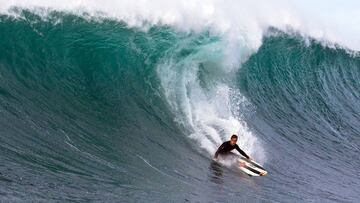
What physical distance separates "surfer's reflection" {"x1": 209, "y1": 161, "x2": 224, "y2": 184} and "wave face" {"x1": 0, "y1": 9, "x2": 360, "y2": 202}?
3cm

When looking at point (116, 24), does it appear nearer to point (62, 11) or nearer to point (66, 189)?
point (62, 11)

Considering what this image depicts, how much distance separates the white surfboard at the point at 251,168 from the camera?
13.8 meters

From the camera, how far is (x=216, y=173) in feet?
43.2

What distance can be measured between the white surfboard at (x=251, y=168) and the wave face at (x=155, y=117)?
0.37 metres

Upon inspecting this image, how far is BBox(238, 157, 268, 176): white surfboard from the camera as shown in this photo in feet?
45.1

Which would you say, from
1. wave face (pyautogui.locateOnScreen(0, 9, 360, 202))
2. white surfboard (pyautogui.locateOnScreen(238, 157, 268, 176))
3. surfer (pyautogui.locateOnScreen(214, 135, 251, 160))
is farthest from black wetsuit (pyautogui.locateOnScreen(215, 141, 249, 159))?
wave face (pyautogui.locateOnScreen(0, 9, 360, 202))

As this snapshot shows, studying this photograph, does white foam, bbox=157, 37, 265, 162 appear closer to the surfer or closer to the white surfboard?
the surfer

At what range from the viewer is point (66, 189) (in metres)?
9.34

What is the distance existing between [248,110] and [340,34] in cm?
1814

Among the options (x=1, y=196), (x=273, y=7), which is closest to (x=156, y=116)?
(x=1, y=196)

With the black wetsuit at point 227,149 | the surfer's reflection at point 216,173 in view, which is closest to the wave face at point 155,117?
the surfer's reflection at point 216,173

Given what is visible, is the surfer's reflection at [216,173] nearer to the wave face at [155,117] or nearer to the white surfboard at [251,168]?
the wave face at [155,117]

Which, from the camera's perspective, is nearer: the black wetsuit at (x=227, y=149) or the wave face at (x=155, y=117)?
the wave face at (x=155, y=117)

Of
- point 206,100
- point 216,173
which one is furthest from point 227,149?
point 206,100
